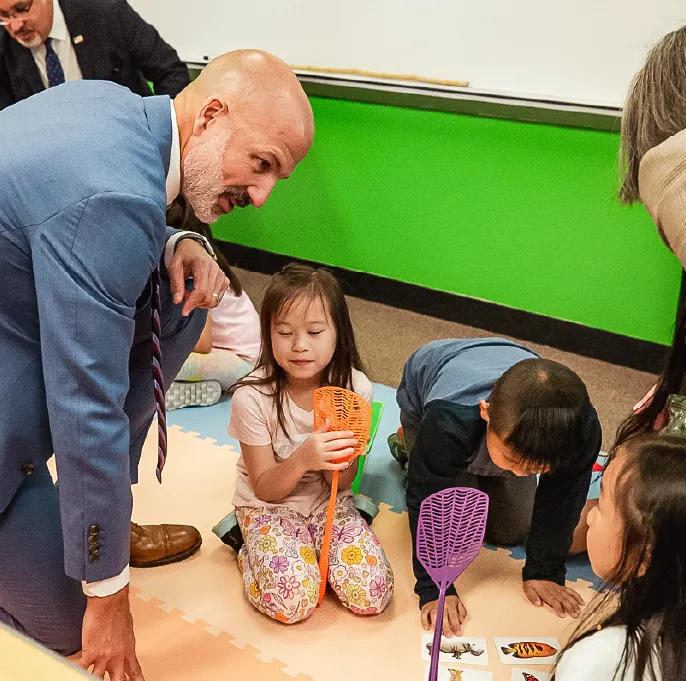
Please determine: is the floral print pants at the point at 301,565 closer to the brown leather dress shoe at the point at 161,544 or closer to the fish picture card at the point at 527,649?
the brown leather dress shoe at the point at 161,544

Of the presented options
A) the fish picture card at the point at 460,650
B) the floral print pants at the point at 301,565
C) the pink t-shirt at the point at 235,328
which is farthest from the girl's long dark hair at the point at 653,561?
the pink t-shirt at the point at 235,328

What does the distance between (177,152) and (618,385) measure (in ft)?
6.88

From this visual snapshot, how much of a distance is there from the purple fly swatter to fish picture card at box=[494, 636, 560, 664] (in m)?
0.22

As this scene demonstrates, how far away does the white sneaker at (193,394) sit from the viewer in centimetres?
272

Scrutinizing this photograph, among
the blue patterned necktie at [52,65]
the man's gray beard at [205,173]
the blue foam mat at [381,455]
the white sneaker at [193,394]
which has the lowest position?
the blue foam mat at [381,455]

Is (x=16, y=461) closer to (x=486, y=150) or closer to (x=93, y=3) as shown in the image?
(x=93, y=3)

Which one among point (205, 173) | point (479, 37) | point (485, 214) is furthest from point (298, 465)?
point (479, 37)

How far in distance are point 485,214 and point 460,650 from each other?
184 cm

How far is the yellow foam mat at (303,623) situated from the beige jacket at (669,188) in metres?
0.92

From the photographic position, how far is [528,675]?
170 cm

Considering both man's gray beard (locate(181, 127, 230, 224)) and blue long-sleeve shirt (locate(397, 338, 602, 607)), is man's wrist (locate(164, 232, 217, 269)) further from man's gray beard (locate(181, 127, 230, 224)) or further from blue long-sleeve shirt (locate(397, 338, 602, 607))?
blue long-sleeve shirt (locate(397, 338, 602, 607))

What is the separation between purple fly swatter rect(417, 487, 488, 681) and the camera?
1.62 m

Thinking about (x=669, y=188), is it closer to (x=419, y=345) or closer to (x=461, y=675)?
(x=461, y=675)

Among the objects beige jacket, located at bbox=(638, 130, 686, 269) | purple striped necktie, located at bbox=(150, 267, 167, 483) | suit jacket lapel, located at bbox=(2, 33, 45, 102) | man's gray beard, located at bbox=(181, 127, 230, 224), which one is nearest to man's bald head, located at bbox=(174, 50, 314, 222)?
man's gray beard, located at bbox=(181, 127, 230, 224)
